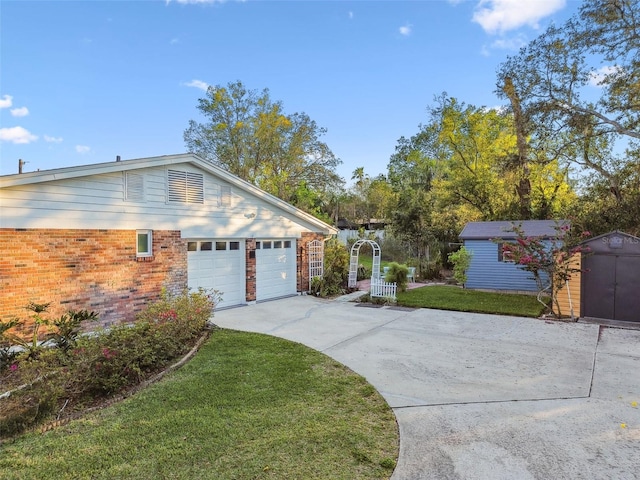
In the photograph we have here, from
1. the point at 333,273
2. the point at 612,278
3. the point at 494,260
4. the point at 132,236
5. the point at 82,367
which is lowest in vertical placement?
the point at 82,367

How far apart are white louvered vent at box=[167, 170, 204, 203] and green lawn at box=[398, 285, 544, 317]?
6.81 metres

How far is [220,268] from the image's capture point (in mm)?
10664

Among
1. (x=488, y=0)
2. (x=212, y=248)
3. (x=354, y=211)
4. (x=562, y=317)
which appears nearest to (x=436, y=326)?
(x=562, y=317)

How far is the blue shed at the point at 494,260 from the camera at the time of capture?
13.9 metres

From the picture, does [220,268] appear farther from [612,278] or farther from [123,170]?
[612,278]

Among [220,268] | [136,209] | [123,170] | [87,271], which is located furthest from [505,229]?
[87,271]

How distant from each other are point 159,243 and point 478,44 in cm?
1171

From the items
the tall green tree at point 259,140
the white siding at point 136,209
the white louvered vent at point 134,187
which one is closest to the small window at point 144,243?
the white siding at point 136,209

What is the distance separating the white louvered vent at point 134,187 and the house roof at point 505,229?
11838mm

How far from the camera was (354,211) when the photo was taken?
4381 centimetres

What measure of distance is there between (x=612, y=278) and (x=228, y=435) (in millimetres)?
10441

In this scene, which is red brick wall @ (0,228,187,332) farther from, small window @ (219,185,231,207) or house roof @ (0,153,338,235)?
small window @ (219,185,231,207)

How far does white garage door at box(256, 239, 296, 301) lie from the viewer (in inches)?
463

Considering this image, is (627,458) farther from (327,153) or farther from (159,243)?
(327,153)
